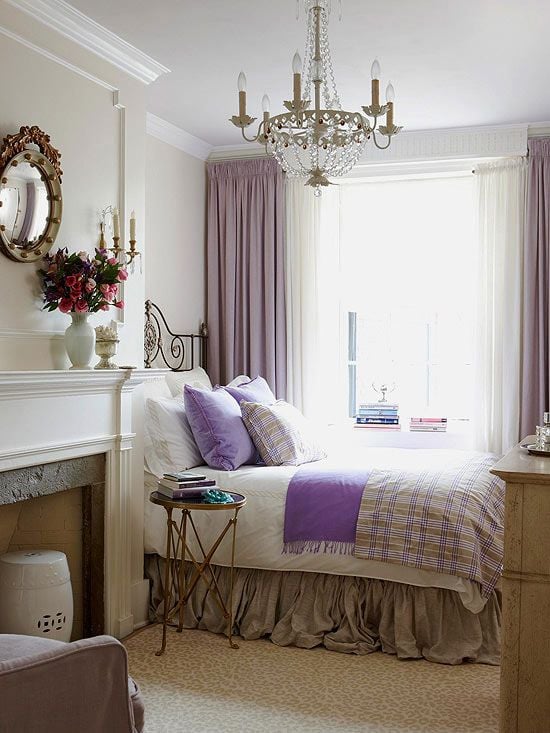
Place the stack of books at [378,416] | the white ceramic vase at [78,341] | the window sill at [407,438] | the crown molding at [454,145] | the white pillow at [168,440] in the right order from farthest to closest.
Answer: the stack of books at [378,416]
the window sill at [407,438]
the crown molding at [454,145]
the white pillow at [168,440]
the white ceramic vase at [78,341]

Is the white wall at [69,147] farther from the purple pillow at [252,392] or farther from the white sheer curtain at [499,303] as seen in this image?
the white sheer curtain at [499,303]

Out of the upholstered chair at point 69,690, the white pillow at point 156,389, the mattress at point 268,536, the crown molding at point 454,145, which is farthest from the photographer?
the crown molding at point 454,145

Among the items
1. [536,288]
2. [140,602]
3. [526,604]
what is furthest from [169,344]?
[526,604]

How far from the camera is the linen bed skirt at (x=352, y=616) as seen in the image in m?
3.59

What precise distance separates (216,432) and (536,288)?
93.4 inches

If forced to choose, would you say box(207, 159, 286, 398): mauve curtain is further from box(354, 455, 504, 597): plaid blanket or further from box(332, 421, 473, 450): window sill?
box(354, 455, 504, 597): plaid blanket

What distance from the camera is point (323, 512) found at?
3.82 m

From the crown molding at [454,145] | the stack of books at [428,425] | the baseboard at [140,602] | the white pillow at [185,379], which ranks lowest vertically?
the baseboard at [140,602]

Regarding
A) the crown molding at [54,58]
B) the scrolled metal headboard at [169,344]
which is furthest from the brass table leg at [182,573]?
the crown molding at [54,58]

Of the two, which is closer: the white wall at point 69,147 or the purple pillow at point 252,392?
the white wall at point 69,147

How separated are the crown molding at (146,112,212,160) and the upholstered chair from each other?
4063 mm

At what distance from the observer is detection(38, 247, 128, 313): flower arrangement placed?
3.45 metres

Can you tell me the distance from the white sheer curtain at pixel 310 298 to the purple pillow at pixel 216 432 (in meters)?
1.54

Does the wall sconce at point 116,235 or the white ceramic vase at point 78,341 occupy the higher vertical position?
the wall sconce at point 116,235
